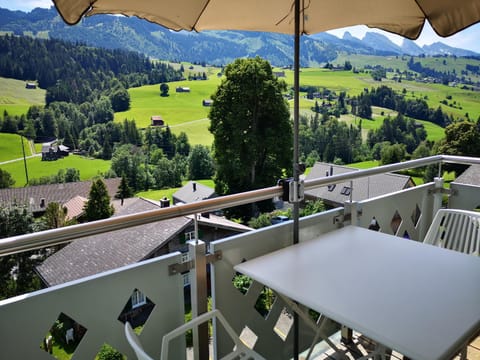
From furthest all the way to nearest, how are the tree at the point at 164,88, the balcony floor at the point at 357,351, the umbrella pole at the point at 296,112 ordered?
the tree at the point at 164,88 → the balcony floor at the point at 357,351 → the umbrella pole at the point at 296,112

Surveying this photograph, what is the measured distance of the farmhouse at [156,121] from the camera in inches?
680

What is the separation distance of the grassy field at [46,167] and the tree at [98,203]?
39.6 inches

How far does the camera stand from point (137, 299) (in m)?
1.28

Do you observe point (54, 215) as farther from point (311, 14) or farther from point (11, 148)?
point (311, 14)

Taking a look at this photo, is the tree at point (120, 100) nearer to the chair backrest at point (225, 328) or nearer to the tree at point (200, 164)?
the tree at point (200, 164)

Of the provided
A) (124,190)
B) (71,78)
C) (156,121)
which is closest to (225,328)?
(124,190)

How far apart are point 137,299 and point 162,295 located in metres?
0.09

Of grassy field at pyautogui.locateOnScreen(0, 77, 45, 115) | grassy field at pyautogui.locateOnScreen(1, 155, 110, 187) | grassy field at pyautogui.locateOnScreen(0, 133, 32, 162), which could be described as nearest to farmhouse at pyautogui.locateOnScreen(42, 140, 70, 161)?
grassy field at pyautogui.locateOnScreen(1, 155, 110, 187)

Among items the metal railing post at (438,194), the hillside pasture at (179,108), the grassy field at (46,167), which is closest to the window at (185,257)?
the metal railing post at (438,194)

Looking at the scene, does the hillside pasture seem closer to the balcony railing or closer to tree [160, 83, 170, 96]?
tree [160, 83, 170, 96]

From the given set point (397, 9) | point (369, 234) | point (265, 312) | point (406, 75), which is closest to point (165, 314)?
point (265, 312)

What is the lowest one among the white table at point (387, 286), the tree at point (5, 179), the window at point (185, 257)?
the tree at point (5, 179)

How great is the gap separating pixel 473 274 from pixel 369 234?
0.49 metres

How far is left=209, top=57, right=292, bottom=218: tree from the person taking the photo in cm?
1622
